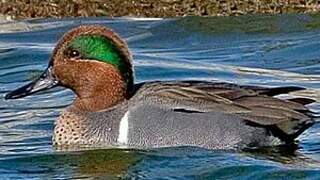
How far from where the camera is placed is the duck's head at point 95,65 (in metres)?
8.48

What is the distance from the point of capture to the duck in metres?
8.16

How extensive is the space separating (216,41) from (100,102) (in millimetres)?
5543

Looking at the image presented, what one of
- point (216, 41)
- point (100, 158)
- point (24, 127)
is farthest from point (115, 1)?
point (100, 158)

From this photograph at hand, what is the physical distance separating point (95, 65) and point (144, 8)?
7.37 meters

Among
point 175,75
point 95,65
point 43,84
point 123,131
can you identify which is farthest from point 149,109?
point 175,75

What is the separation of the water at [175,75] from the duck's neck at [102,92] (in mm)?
315

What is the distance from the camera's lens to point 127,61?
851cm

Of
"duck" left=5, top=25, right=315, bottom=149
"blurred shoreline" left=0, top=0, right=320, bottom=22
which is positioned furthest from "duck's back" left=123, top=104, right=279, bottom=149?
"blurred shoreline" left=0, top=0, right=320, bottom=22

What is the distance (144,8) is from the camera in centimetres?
1587

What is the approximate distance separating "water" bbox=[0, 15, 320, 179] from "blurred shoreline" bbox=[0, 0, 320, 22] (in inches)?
15.2

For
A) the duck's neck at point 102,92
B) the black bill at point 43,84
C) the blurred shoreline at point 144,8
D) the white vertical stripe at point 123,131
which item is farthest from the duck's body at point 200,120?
the blurred shoreline at point 144,8

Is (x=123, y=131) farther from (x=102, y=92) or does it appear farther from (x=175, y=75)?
(x=175, y=75)

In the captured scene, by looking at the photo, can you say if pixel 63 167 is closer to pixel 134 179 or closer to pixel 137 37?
pixel 134 179

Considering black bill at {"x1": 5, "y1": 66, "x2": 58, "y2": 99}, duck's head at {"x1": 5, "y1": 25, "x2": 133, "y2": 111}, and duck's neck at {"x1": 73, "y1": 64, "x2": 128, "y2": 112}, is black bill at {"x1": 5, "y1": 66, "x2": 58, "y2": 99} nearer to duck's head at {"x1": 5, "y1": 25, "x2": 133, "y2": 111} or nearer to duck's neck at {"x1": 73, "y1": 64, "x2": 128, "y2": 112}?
duck's head at {"x1": 5, "y1": 25, "x2": 133, "y2": 111}
